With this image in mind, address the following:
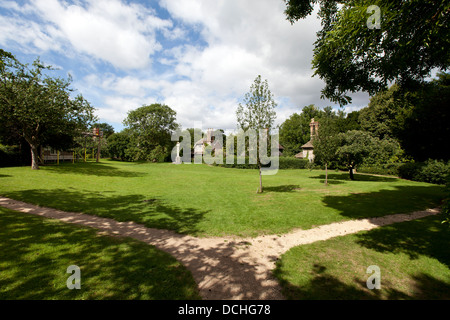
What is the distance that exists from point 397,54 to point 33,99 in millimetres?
25744

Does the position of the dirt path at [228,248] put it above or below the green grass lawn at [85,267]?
below

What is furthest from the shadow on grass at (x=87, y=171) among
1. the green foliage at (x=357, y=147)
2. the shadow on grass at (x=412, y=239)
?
the green foliage at (x=357, y=147)

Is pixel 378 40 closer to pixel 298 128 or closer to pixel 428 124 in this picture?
pixel 428 124

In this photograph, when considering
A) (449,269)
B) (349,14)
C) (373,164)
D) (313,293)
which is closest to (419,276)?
(449,269)

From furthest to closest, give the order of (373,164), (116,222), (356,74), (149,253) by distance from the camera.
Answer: (373,164) < (356,74) < (116,222) < (149,253)

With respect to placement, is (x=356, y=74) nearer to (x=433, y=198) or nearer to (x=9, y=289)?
(x=433, y=198)

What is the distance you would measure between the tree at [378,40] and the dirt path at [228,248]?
6167 millimetres

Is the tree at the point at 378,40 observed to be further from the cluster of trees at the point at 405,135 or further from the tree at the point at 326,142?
the tree at the point at 326,142

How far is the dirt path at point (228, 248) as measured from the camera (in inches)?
159

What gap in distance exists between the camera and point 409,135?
1695 cm

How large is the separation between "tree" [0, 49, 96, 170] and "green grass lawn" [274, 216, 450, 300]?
23.3m

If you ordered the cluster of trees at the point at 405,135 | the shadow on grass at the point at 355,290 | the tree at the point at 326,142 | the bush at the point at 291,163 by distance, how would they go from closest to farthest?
the shadow on grass at the point at 355,290 → the cluster of trees at the point at 405,135 → the tree at the point at 326,142 → the bush at the point at 291,163

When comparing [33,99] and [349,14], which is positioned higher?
[33,99]

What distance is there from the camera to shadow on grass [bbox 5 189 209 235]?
305 inches
